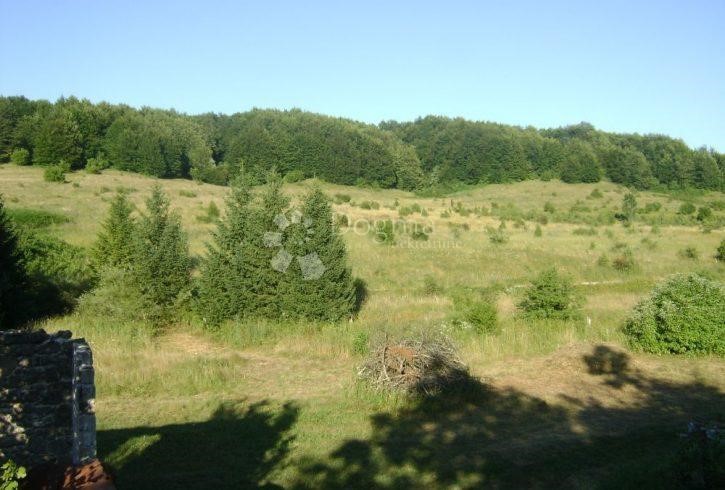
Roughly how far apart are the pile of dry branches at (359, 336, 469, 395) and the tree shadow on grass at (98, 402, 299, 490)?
2052 mm

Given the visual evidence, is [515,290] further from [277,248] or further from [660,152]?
[660,152]

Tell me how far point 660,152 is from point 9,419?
3582 inches

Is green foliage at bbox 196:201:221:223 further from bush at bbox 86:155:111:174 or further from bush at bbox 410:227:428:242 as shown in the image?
bush at bbox 86:155:111:174

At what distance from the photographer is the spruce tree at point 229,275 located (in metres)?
17.6

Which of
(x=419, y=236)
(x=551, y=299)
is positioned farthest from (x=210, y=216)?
(x=551, y=299)

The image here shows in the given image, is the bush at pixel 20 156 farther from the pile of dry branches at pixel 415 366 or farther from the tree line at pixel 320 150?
the pile of dry branches at pixel 415 366

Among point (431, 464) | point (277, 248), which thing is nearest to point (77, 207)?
point (277, 248)

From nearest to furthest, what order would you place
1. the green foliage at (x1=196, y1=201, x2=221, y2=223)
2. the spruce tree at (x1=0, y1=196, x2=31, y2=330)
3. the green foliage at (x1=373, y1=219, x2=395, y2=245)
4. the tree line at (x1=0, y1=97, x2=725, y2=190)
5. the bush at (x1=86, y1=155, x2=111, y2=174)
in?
the spruce tree at (x1=0, y1=196, x2=31, y2=330) → the green foliage at (x1=373, y1=219, x2=395, y2=245) → the green foliage at (x1=196, y1=201, x2=221, y2=223) → the bush at (x1=86, y1=155, x2=111, y2=174) → the tree line at (x1=0, y1=97, x2=725, y2=190)

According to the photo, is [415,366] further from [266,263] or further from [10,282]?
[10,282]

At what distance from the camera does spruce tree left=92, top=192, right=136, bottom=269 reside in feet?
65.3

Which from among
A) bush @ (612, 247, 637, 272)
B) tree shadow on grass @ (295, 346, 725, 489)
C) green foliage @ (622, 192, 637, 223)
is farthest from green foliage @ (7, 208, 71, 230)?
green foliage @ (622, 192, 637, 223)

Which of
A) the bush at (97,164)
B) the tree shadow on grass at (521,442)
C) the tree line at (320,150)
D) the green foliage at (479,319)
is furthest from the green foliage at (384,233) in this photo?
the bush at (97,164)

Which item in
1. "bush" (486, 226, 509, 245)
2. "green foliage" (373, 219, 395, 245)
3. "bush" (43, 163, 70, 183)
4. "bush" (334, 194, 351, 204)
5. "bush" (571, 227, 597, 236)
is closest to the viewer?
"green foliage" (373, 219, 395, 245)

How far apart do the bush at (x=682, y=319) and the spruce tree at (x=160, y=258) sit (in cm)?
1299
